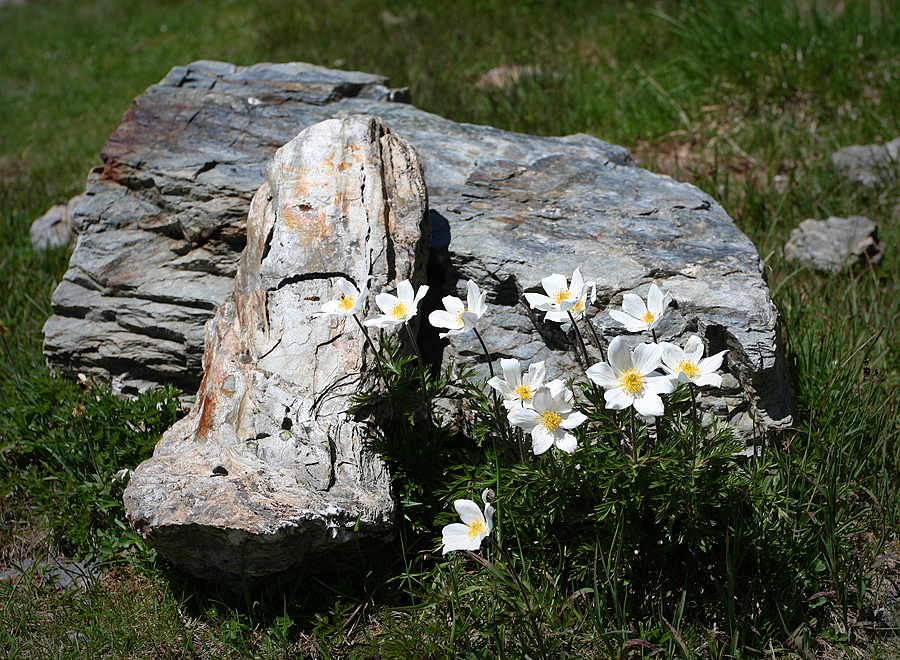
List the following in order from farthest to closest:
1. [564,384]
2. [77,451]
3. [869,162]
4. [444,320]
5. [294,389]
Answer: [869,162]
[77,451]
[294,389]
[444,320]
[564,384]

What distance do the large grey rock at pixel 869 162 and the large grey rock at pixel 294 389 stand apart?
3268 millimetres

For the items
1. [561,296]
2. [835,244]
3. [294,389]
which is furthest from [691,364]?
[835,244]

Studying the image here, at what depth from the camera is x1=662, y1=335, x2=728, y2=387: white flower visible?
6.78 feet

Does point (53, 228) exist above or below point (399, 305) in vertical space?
below

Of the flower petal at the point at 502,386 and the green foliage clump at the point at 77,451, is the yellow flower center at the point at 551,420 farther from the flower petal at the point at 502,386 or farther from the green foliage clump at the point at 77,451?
Result: the green foliage clump at the point at 77,451

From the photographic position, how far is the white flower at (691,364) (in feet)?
6.78

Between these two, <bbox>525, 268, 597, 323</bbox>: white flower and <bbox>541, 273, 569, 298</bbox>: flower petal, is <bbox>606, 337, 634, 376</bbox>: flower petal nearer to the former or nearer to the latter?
<bbox>525, 268, 597, 323</bbox>: white flower

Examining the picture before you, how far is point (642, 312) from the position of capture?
2283 millimetres

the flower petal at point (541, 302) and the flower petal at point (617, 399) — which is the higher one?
the flower petal at point (541, 302)

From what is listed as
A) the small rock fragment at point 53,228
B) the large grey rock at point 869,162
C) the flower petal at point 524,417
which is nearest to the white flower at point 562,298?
the flower petal at point 524,417

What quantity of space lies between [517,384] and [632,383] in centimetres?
37

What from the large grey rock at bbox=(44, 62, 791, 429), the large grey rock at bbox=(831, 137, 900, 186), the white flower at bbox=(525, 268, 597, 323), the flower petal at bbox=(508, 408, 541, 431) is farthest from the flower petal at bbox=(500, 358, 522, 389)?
the large grey rock at bbox=(831, 137, 900, 186)

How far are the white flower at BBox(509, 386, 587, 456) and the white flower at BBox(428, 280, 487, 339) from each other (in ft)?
1.08

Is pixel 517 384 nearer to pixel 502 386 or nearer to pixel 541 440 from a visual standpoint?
pixel 502 386
